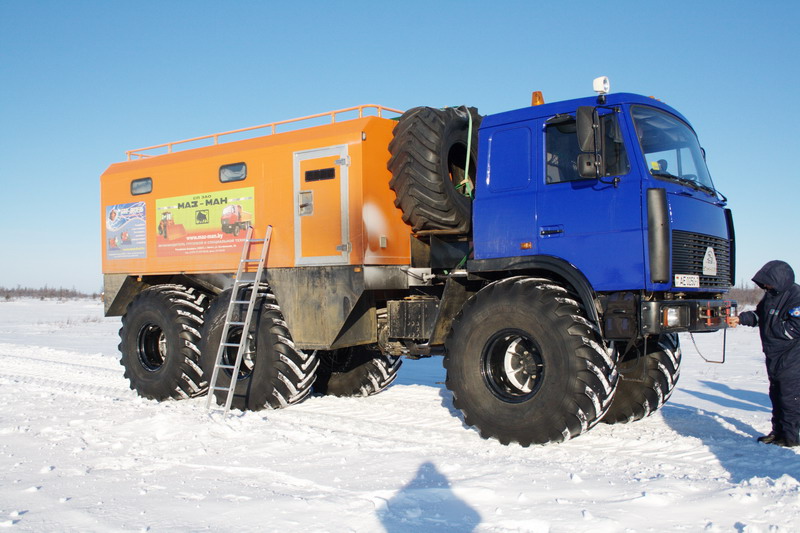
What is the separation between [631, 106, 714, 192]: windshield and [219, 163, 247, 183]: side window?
5174 mm

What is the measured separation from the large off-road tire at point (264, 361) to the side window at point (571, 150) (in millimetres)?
3973

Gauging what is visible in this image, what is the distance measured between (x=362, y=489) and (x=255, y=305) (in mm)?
4510

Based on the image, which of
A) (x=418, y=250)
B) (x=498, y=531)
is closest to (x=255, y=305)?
(x=418, y=250)

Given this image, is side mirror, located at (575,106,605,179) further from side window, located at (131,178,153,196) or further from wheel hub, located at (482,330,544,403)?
side window, located at (131,178,153,196)

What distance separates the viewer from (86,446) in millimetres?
6688

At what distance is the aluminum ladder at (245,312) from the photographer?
879 cm

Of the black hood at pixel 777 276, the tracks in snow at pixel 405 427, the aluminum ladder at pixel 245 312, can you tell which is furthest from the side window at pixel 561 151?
the aluminum ladder at pixel 245 312

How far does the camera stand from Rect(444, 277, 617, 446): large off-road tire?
631cm

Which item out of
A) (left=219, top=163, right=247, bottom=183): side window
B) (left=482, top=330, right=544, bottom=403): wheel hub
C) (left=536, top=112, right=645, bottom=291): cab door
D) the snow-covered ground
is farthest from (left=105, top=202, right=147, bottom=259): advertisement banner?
(left=536, top=112, right=645, bottom=291): cab door

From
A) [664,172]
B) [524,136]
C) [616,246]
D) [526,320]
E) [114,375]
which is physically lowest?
[114,375]

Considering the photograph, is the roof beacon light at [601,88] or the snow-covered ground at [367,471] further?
the roof beacon light at [601,88]

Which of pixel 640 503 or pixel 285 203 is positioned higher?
pixel 285 203

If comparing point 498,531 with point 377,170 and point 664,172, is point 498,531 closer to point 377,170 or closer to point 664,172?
point 664,172

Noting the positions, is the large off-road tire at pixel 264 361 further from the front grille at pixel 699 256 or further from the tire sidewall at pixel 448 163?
the front grille at pixel 699 256
